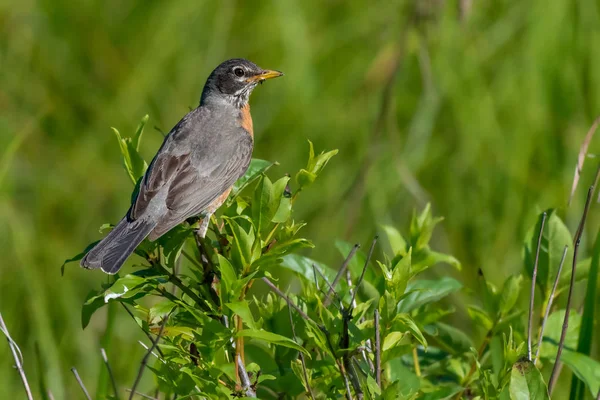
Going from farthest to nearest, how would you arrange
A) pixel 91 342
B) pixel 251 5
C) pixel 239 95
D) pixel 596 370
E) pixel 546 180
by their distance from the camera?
pixel 251 5, pixel 546 180, pixel 91 342, pixel 239 95, pixel 596 370

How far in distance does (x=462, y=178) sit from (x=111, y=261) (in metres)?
3.84

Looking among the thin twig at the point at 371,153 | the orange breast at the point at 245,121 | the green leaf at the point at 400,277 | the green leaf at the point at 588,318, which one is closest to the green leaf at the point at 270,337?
the green leaf at the point at 400,277

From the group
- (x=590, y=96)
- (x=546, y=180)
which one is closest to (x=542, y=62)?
(x=590, y=96)

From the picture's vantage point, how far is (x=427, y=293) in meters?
3.19

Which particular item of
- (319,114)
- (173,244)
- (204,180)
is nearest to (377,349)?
(173,244)

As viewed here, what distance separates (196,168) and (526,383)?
262cm

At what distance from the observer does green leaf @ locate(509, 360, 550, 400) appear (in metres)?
2.53

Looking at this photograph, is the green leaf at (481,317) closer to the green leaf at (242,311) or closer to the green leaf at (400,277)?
the green leaf at (400,277)

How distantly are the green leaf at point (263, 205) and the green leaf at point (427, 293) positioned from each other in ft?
1.99

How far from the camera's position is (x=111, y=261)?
11.1 feet

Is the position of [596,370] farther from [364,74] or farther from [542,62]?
[364,74]

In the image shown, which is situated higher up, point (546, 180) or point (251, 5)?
point (251, 5)

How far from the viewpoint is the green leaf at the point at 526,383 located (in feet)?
8.31

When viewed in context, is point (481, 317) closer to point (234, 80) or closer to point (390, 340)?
point (390, 340)
